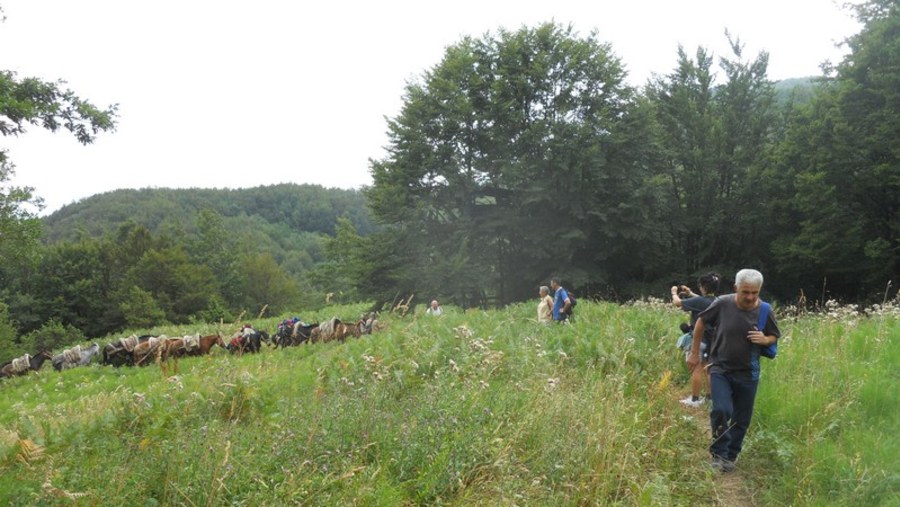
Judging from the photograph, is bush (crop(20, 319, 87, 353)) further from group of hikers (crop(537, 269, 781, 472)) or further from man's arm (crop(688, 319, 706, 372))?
group of hikers (crop(537, 269, 781, 472))

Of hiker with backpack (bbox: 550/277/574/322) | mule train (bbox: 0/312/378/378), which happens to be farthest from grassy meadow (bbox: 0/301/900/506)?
mule train (bbox: 0/312/378/378)

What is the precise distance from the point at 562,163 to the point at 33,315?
54.3m

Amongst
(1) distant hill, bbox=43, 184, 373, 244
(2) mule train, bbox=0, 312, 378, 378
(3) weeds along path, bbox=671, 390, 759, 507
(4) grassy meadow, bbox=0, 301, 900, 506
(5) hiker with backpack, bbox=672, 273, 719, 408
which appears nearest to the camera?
(4) grassy meadow, bbox=0, 301, 900, 506

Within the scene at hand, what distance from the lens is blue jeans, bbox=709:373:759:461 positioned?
4.82 meters

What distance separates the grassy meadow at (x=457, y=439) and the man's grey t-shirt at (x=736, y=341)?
630mm

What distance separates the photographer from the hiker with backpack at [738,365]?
4.82 meters

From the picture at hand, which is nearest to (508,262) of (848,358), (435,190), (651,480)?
(435,190)

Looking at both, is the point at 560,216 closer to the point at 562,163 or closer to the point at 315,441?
the point at 562,163

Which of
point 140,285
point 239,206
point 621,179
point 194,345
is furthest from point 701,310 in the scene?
point 239,206

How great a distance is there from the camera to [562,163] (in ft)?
86.5

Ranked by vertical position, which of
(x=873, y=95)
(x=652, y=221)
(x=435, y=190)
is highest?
(x=873, y=95)

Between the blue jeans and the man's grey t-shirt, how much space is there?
9 centimetres

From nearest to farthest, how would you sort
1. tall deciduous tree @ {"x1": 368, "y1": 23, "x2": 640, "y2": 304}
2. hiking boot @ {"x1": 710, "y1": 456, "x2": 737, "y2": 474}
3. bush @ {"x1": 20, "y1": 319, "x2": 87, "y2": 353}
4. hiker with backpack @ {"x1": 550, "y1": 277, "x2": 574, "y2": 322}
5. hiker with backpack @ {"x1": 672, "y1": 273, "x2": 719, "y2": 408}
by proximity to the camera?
hiking boot @ {"x1": 710, "y1": 456, "x2": 737, "y2": 474}
hiker with backpack @ {"x1": 672, "y1": 273, "x2": 719, "y2": 408}
hiker with backpack @ {"x1": 550, "y1": 277, "x2": 574, "y2": 322}
tall deciduous tree @ {"x1": 368, "y1": 23, "x2": 640, "y2": 304}
bush @ {"x1": 20, "y1": 319, "x2": 87, "y2": 353}

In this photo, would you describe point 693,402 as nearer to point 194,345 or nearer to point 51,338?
point 194,345
